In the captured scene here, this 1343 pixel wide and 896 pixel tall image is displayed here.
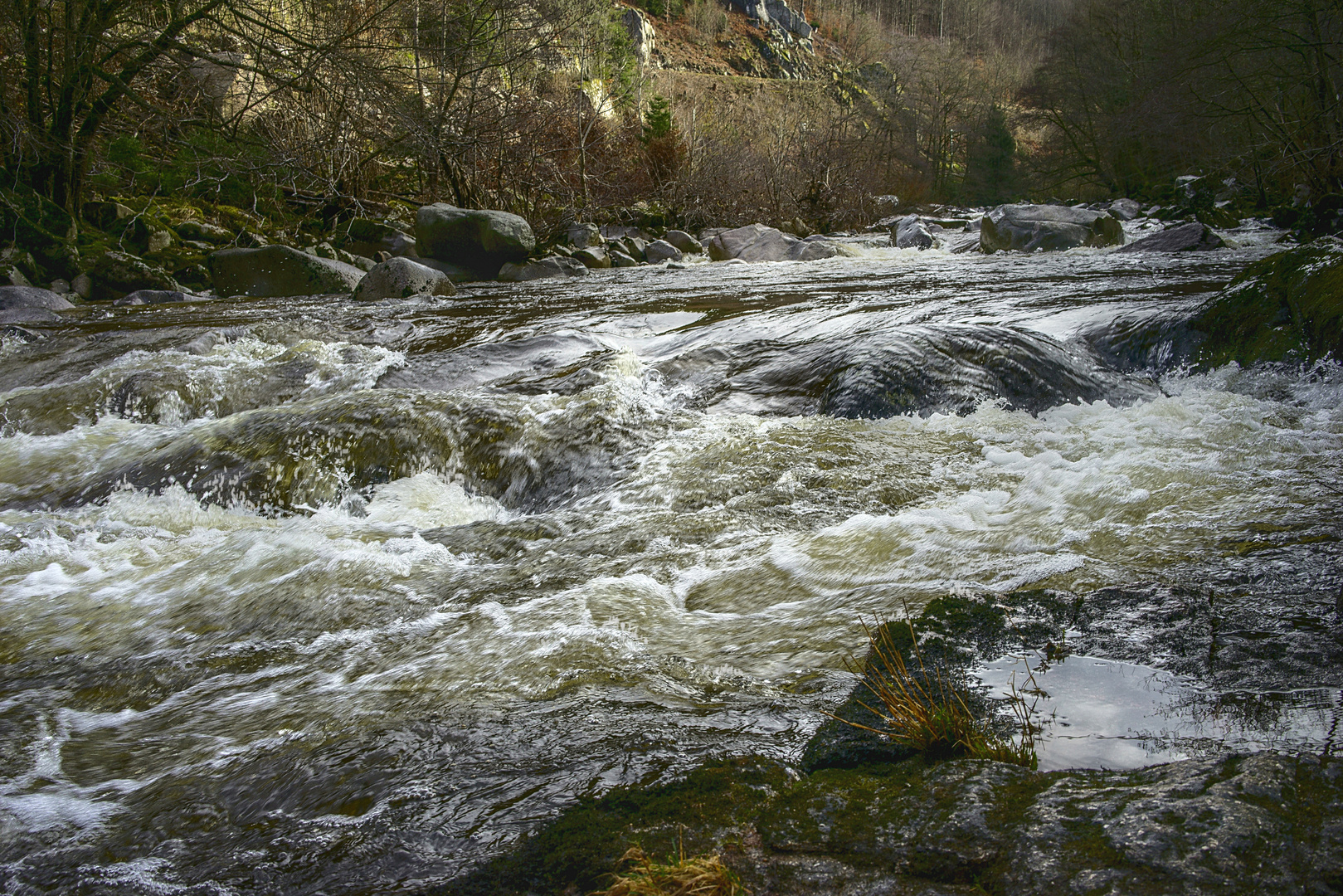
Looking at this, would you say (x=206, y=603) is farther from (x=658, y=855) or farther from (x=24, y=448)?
(x=24, y=448)

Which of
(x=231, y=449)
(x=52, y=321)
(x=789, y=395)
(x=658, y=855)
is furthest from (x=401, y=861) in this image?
(x=52, y=321)

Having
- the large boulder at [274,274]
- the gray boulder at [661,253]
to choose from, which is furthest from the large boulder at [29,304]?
the gray boulder at [661,253]

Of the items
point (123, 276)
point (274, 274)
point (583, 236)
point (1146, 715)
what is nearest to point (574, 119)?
point (583, 236)

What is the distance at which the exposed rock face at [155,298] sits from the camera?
8680 millimetres

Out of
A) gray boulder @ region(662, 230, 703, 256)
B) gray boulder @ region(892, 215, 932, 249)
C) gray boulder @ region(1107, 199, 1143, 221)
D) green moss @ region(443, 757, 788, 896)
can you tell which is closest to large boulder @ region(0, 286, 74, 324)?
green moss @ region(443, 757, 788, 896)

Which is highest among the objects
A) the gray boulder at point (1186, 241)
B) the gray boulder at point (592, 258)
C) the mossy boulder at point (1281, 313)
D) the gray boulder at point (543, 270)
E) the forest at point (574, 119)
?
the forest at point (574, 119)

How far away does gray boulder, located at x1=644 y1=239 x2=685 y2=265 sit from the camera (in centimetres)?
1491

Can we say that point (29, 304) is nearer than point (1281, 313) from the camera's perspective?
No

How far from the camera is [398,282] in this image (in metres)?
9.50

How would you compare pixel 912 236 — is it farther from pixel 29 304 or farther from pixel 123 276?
pixel 29 304

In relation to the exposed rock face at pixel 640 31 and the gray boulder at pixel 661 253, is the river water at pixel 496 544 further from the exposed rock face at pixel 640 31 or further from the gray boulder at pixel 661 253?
the exposed rock face at pixel 640 31

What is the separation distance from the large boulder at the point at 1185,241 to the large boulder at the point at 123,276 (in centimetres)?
1387

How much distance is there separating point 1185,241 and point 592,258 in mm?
9485

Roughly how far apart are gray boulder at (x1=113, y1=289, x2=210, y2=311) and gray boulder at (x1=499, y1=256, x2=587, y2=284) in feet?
13.7
